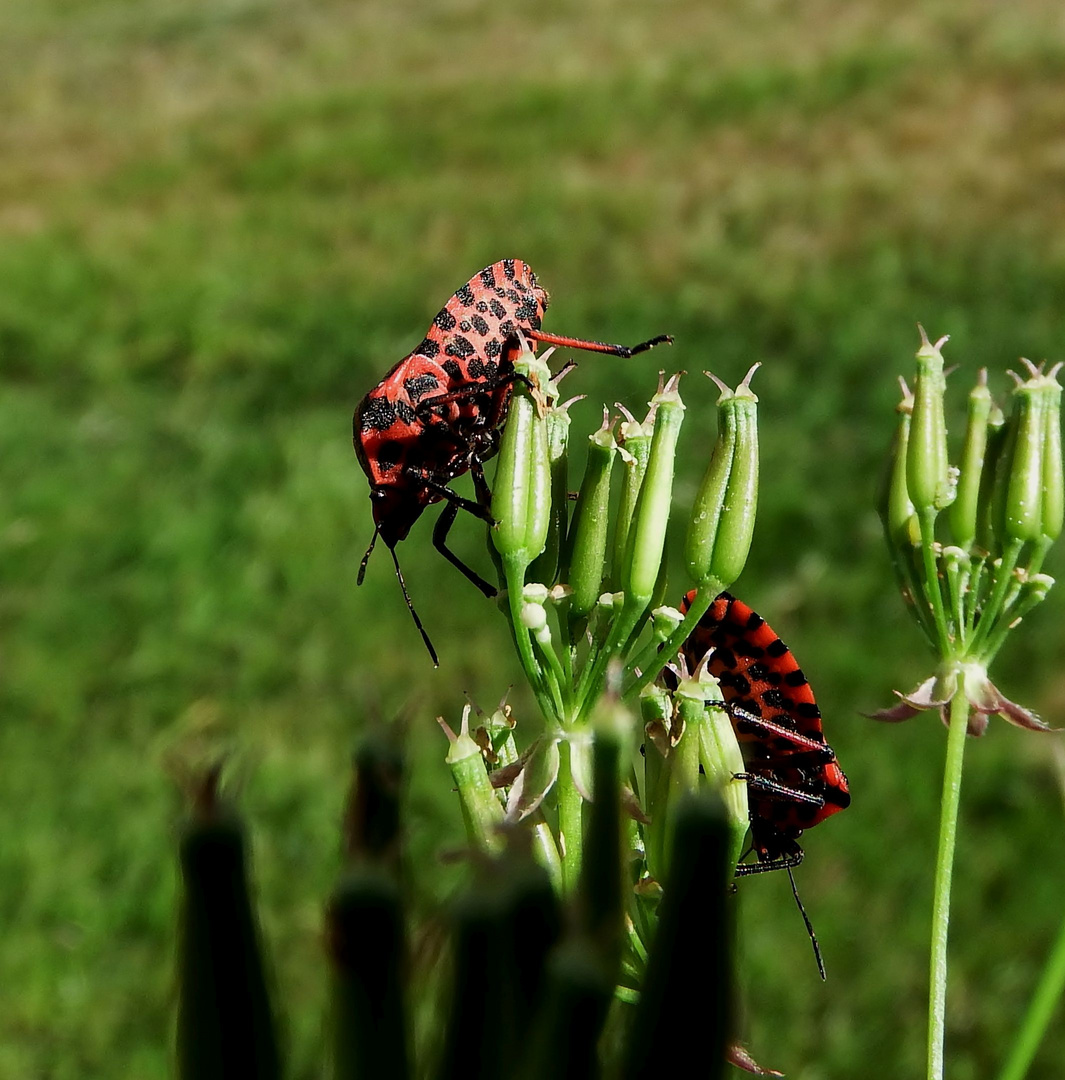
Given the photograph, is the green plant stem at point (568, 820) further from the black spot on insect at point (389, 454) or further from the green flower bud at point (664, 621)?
the black spot on insect at point (389, 454)

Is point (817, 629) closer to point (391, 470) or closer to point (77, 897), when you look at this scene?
point (77, 897)

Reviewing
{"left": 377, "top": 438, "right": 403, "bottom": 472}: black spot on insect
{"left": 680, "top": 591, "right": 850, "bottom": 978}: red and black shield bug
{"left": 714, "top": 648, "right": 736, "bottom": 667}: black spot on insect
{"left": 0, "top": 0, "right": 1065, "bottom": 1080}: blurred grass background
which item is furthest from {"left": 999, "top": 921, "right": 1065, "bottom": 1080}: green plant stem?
{"left": 377, "top": 438, "right": 403, "bottom": 472}: black spot on insect

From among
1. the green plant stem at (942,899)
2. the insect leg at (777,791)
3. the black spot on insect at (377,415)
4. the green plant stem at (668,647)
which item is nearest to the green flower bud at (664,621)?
the green plant stem at (668,647)

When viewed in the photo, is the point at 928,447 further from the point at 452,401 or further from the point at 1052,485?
the point at 452,401

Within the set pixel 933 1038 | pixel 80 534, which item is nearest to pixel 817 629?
pixel 80 534

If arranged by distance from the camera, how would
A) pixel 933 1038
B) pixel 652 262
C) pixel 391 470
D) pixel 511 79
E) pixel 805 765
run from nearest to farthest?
pixel 933 1038 < pixel 805 765 < pixel 391 470 < pixel 652 262 < pixel 511 79

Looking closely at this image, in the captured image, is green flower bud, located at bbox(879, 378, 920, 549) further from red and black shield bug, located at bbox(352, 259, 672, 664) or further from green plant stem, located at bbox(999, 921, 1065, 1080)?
green plant stem, located at bbox(999, 921, 1065, 1080)
